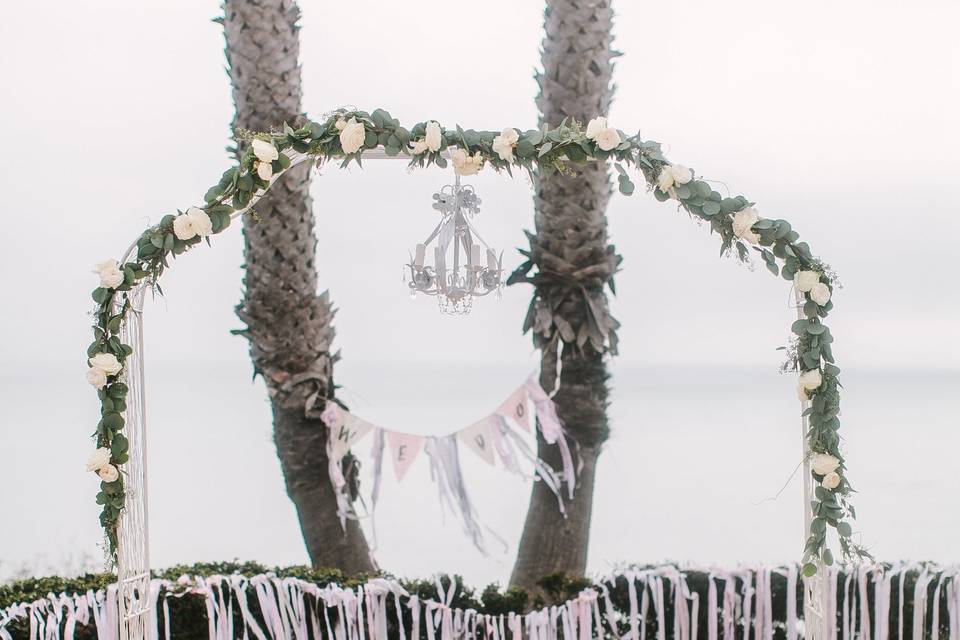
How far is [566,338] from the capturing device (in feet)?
12.4

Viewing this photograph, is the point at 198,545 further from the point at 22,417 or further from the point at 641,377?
the point at 641,377

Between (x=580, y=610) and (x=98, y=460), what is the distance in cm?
170

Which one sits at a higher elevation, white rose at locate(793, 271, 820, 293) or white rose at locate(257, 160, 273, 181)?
white rose at locate(257, 160, 273, 181)

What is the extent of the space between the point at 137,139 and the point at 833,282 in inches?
128

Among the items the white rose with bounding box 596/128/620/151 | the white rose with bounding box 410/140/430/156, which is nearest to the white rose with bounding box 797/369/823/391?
the white rose with bounding box 596/128/620/151

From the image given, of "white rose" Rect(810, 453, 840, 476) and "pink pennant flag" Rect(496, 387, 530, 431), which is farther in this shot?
"pink pennant flag" Rect(496, 387, 530, 431)

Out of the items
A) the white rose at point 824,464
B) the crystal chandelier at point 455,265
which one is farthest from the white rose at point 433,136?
the white rose at point 824,464

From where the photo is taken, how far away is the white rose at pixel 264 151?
2414 mm

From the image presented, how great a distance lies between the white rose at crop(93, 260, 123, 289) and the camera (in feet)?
8.00

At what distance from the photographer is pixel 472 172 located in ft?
8.27

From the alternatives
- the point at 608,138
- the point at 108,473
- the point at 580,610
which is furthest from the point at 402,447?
the point at 608,138

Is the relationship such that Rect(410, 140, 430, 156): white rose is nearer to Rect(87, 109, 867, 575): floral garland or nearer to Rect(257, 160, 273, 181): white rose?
Rect(87, 109, 867, 575): floral garland

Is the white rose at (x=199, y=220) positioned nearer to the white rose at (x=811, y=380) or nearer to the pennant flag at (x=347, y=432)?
the pennant flag at (x=347, y=432)

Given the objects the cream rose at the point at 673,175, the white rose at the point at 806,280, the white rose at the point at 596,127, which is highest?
the white rose at the point at 596,127
